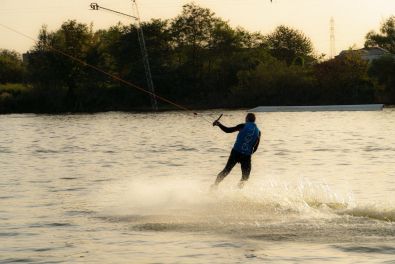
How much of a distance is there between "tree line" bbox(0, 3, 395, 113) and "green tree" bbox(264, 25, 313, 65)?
1363cm

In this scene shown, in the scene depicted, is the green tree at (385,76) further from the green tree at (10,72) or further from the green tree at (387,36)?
the green tree at (10,72)

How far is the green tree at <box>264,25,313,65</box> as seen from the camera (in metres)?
128

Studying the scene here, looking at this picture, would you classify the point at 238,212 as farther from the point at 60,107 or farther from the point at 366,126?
the point at 60,107

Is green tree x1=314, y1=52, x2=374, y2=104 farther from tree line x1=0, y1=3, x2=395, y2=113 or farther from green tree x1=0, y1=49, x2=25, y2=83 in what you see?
green tree x1=0, y1=49, x2=25, y2=83

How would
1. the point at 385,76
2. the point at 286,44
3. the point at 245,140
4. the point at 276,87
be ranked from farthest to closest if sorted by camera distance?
the point at 286,44 < the point at 276,87 < the point at 385,76 < the point at 245,140

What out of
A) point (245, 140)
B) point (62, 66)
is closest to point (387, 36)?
point (62, 66)

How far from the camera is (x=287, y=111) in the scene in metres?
88.3

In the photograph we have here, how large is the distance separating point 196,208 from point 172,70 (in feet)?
289

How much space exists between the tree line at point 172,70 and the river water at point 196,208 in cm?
6216

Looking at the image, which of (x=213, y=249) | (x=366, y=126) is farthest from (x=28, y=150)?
(x=213, y=249)

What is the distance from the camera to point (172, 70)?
10600 cm

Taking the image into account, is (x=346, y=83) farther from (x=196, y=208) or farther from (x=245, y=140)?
(x=196, y=208)

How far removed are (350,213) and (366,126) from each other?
39942 mm

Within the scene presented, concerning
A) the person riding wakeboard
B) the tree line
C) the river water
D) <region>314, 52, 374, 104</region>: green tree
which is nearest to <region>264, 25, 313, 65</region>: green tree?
the tree line
